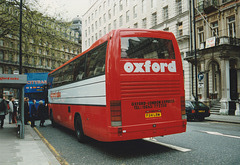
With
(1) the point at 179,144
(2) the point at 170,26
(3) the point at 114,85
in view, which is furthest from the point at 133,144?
(2) the point at 170,26

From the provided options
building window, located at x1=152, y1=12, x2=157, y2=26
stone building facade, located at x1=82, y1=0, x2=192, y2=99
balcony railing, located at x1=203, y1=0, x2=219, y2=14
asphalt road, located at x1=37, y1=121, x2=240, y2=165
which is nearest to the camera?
asphalt road, located at x1=37, y1=121, x2=240, y2=165

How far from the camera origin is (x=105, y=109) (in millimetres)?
6062

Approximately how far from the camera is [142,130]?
6090 millimetres

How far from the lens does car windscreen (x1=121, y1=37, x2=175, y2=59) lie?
20.3 feet

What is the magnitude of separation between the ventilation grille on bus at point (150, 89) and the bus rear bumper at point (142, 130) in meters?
0.79

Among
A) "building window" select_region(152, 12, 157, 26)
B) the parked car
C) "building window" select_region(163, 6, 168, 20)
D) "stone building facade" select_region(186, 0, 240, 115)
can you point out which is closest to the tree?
the parked car

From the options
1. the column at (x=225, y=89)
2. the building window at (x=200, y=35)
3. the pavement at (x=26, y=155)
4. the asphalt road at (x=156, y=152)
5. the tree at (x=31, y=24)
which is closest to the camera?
the pavement at (x=26, y=155)

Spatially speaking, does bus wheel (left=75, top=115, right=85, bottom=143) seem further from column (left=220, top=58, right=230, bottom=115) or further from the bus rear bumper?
column (left=220, top=58, right=230, bottom=115)

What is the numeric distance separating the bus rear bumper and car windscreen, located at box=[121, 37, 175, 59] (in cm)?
185

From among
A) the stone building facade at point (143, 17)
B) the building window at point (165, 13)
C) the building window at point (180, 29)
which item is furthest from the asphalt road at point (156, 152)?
the building window at point (165, 13)

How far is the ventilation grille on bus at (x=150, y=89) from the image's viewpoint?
237 inches

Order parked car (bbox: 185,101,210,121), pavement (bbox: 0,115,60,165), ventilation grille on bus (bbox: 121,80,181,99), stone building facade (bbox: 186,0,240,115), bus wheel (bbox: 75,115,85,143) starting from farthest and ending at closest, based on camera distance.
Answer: stone building facade (bbox: 186,0,240,115) < parked car (bbox: 185,101,210,121) < bus wheel (bbox: 75,115,85,143) < ventilation grille on bus (bbox: 121,80,181,99) < pavement (bbox: 0,115,60,165)

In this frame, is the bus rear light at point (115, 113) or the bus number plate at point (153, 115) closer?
the bus rear light at point (115, 113)

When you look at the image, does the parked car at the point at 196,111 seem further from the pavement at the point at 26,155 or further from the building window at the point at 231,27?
the pavement at the point at 26,155
